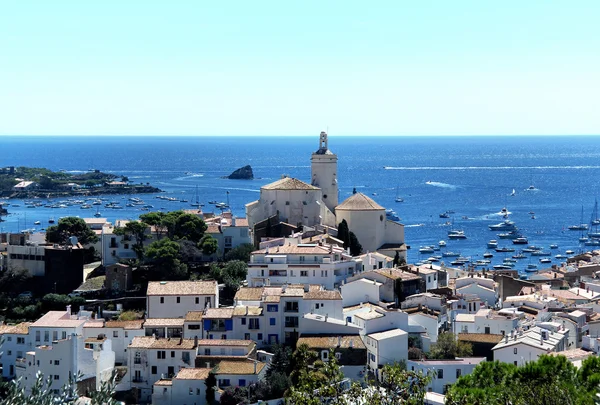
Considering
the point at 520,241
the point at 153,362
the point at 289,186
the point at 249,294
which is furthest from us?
the point at 520,241

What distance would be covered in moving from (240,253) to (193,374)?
516 inches

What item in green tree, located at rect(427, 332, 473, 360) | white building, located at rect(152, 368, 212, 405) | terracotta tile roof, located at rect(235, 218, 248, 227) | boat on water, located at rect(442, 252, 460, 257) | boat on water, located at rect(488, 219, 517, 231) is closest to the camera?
white building, located at rect(152, 368, 212, 405)

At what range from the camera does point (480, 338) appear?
34969 mm

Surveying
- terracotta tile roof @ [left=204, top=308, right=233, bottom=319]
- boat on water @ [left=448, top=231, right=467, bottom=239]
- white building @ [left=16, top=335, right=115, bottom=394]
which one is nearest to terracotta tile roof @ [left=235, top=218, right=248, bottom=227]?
terracotta tile roof @ [left=204, top=308, right=233, bottom=319]

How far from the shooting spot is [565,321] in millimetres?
36000

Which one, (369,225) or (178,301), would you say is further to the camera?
A: (369,225)

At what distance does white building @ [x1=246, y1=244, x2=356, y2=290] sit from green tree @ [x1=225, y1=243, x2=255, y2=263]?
4.24 m

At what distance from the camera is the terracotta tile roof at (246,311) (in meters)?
34.5

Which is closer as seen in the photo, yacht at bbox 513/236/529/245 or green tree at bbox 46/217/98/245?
green tree at bbox 46/217/98/245

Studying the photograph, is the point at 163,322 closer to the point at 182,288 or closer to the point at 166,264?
the point at 182,288

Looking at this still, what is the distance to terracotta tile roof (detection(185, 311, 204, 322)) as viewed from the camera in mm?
35312

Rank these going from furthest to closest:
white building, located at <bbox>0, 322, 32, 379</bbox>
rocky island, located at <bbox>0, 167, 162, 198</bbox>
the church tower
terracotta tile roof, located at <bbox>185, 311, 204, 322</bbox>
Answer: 1. rocky island, located at <bbox>0, 167, 162, 198</bbox>
2. the church tower
3. white building, located at <bbox>0, 322, 32, 379</bbox>
4. terracotta tile roof, located at <bbox>185, 311, 204, 322</bbox>

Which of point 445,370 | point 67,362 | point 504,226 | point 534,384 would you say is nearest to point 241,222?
point 67,362

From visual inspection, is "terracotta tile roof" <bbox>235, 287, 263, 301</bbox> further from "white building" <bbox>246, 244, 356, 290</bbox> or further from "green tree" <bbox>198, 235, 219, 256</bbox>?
"green tree" <bbox>198, 235, 219, 256</bbox>
